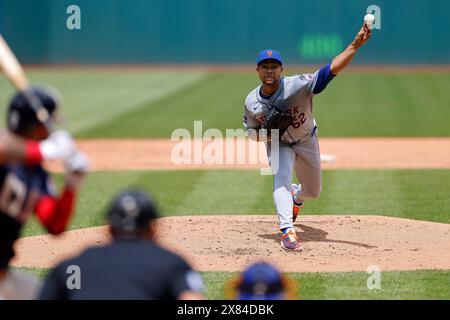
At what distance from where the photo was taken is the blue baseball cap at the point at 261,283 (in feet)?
11.7

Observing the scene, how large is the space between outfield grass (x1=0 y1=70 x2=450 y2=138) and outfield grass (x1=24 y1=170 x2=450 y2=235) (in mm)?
4882

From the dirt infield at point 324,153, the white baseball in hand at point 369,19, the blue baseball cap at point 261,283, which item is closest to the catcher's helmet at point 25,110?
the blue baseball cap at point 261,283

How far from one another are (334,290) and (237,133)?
11.3 metres

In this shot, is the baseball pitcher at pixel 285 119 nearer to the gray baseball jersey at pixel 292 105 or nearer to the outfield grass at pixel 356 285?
the gray baseball jersey at pixel 292 105

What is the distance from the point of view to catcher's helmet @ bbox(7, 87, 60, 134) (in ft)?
14.3

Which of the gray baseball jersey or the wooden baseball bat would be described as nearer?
the wooden baseball bat

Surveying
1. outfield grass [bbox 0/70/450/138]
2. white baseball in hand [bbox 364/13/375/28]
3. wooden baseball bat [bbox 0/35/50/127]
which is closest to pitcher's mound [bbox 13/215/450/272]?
white baseball in hand [bbox 364/13/375/28]

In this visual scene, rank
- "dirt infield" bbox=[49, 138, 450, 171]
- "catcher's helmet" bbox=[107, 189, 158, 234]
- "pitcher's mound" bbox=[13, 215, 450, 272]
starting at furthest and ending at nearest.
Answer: "dirt infield" bbox=[49, 138, 450, 171] < "pitcher's mound" bbox=[13, 215, 450, 272] < "catcher's helmet" bbox=[107, 189, 158, 234]

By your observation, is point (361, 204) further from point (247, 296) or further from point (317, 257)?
point (247, 296)

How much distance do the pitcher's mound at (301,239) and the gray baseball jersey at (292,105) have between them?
106cm

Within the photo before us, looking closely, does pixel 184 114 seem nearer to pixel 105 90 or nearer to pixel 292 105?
pixel 105 90

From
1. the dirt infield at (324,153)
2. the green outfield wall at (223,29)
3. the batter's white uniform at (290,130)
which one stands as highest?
the green outfield wall at (223,29)

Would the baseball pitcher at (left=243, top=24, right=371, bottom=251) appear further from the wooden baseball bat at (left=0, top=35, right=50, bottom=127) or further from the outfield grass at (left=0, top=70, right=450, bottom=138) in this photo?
the outfield grass at (left=0, top=70, right=450, bottom=138)

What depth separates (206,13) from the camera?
115 ft
